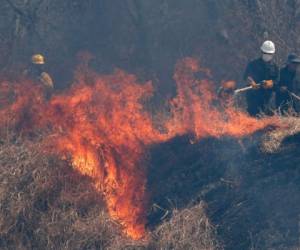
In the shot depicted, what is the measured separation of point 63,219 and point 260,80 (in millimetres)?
5678

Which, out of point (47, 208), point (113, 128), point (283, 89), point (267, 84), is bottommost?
point (47, 208)

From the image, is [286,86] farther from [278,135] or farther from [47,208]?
[47,208]

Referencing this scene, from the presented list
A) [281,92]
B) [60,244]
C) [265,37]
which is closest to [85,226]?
[60,244]

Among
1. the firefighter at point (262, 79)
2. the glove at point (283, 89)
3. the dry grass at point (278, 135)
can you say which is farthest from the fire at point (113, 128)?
the glove at point (283, 89)

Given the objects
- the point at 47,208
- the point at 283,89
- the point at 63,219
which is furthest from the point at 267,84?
the point at 47,208

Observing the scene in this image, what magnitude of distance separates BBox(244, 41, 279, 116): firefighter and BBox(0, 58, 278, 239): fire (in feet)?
1.62

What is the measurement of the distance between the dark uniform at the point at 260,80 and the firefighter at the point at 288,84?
0.57 ft

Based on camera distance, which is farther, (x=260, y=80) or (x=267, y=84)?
(x=260, y=80)

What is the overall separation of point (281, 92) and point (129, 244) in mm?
5179

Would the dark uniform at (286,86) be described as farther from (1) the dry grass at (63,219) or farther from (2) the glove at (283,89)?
(1) the dry grass at (63,219)

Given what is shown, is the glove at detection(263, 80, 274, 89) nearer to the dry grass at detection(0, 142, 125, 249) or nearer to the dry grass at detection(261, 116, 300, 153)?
the dry grass at detection(261, 116, 300, 153)

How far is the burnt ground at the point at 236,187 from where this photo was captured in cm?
788

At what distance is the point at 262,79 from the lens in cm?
994

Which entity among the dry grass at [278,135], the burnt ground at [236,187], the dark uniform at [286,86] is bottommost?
the burnt ground at [236,187]
